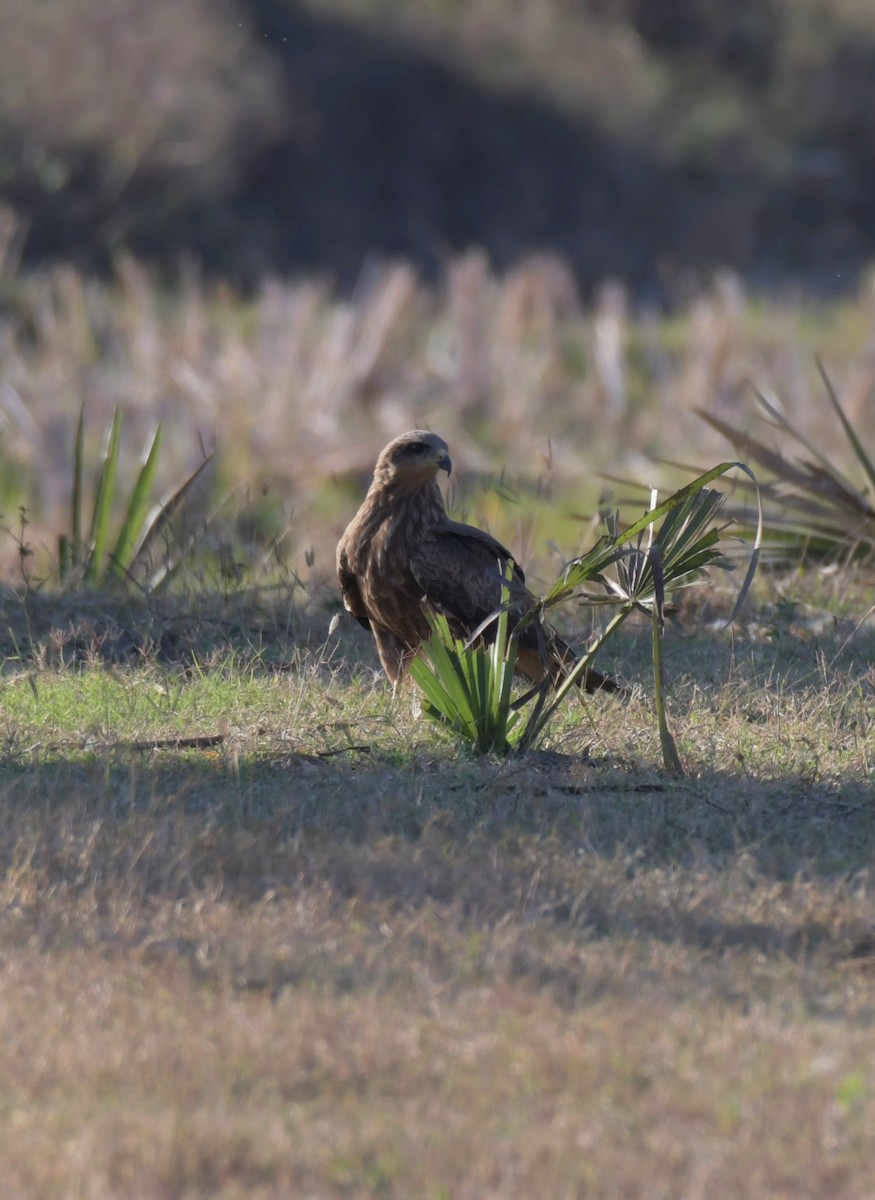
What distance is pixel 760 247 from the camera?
3095 centimetres

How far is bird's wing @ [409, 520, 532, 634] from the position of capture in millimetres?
6320

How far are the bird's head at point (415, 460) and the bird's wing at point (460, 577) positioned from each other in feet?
0.89

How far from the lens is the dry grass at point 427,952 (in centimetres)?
317

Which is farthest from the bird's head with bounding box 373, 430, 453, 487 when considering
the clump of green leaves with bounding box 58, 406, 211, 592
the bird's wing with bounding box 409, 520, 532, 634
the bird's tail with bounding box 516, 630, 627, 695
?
the clump of green leaves with bounding box 58, 406, 211, 592

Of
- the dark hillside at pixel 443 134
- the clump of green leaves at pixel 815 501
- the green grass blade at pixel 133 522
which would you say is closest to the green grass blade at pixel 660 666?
the clump of green leaves at pixel 815 501

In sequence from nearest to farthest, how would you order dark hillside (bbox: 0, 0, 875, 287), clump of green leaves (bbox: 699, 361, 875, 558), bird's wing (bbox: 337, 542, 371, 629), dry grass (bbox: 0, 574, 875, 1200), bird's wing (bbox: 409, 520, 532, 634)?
dry grass (bbox: 0, 574, 875, 1200) → bird's wing (bbox: 409, 520, 532, 634) → bird's wing (bbox: 337, 542, 371, 629) → clump of green leaves (bbox: 699, 361, 875, 558) → dark hillside (bbox: 0, 0, 875, 287)

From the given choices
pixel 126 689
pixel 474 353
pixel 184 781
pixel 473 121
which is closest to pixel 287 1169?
pixel 184 781

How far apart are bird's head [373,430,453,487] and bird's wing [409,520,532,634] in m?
0.27

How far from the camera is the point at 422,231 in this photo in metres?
30.8

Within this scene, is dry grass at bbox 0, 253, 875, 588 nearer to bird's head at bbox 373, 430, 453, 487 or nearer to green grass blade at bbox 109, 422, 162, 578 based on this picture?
green grass blade at bbox 109, 422, 162, 578

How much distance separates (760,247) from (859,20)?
7257mm

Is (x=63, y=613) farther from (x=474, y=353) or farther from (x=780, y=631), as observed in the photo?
(x=474, y=353)

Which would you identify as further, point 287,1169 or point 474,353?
point 474,353

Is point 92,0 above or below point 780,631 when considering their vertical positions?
above
